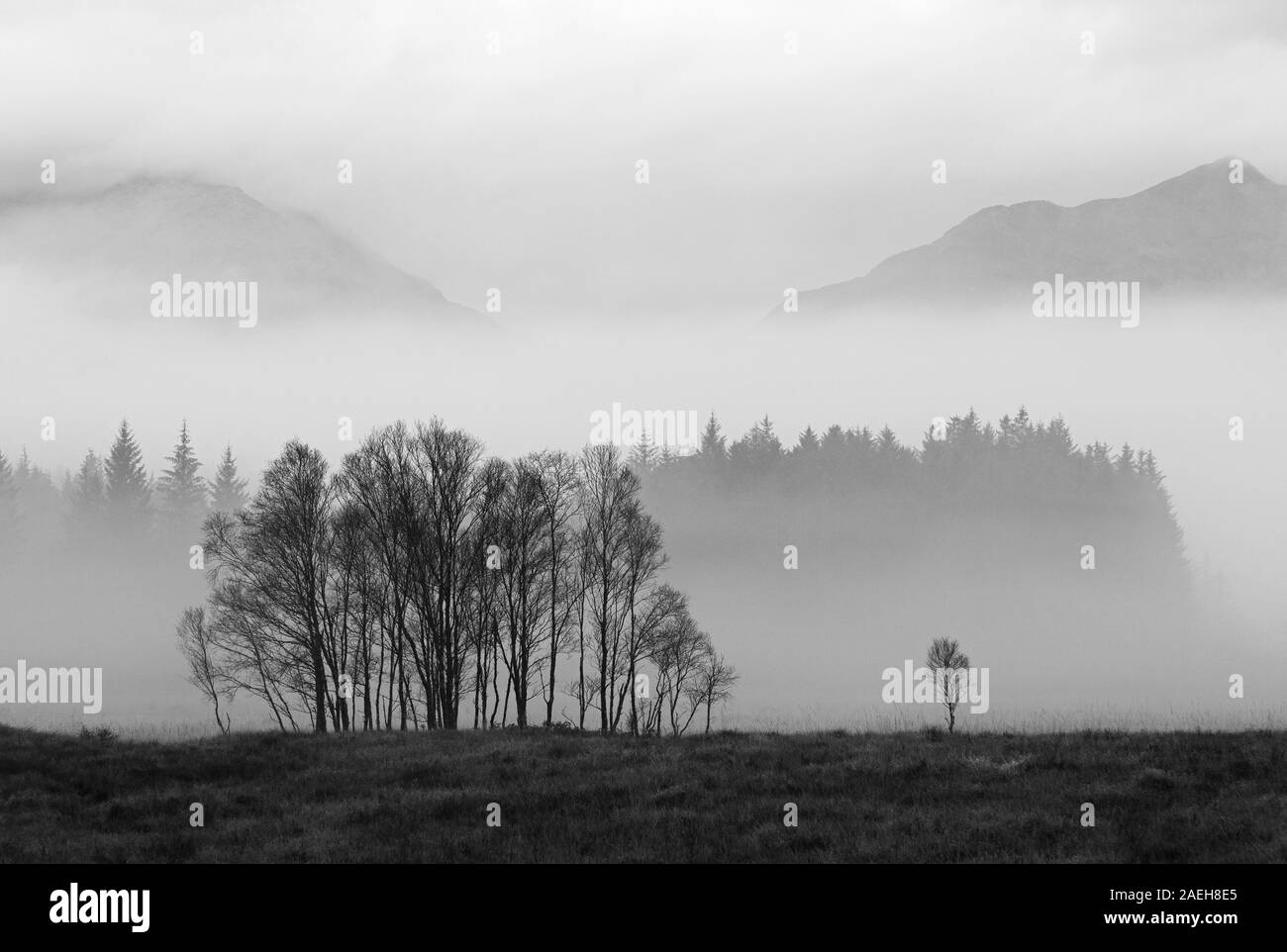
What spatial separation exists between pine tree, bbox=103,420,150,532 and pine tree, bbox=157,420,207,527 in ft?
8.62

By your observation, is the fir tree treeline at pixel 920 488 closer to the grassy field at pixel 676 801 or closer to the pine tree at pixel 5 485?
the pine tree at pixel 5 485

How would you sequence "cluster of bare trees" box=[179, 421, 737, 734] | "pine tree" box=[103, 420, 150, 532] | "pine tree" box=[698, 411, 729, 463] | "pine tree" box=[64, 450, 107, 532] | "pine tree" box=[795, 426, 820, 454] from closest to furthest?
"cluster of bare trees" box=[179, 421, 737, 734] < "pine tree" box=[64, 450, 107, 532] < "pine tree" box=[103, 420, 150, 532] < "pine tree" box=[698, 411, 729, 463] < "pine tree" box=[795, 426, 820, 454]

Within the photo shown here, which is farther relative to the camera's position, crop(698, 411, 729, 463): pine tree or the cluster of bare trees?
crop(698, 411, 729, 463): pine tree

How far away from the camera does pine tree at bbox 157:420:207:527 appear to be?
496 ft

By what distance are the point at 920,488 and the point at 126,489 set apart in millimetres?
108160

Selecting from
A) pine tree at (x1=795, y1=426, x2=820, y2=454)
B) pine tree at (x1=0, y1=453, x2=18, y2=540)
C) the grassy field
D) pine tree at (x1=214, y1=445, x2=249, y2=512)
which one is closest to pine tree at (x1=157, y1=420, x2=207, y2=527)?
pine tree at (x1=214, y1=445, x2=249, y2=512)

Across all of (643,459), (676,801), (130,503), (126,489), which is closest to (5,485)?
(126,489)

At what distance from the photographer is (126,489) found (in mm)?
151375

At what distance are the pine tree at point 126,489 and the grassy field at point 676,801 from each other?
12318 cm

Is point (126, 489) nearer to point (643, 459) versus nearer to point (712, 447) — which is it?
point (643, 459)

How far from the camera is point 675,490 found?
164 metres

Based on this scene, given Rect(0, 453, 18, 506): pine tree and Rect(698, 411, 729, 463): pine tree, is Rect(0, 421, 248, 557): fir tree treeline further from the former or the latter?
Rect(698, 411, 729, 463): pine tree

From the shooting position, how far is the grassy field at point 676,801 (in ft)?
69.6
